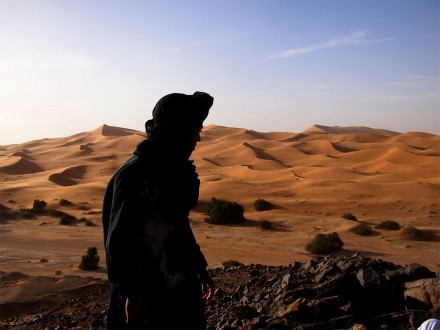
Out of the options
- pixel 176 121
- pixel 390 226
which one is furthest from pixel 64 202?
pixel 176 121

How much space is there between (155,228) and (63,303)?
5.79 metres

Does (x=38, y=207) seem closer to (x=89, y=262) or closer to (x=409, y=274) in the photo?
(x=89, y=262)

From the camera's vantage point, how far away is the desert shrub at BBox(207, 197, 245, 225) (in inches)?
703

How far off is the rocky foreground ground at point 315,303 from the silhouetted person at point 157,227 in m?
2.45

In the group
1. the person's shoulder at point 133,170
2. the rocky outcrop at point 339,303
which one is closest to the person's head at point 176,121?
the person's shoulder at point 133,170

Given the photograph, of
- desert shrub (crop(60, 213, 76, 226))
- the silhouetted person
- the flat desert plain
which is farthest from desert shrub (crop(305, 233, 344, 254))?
the silhouetted person

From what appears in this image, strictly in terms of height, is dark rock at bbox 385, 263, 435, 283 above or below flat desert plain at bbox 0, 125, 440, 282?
above

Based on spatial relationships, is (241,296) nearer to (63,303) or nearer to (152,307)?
(63,303)

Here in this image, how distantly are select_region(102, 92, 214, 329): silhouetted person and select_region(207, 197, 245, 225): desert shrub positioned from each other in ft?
50.5

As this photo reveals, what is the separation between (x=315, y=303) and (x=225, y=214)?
13163 mm

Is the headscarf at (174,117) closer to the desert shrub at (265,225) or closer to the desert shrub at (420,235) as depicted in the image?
the desert shrub at (420,235)

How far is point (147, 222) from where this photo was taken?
7.43 feet

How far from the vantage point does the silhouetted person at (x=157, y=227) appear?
2.21m

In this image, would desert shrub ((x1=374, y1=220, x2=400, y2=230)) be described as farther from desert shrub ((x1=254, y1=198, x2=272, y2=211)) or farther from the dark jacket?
the dark jacket
